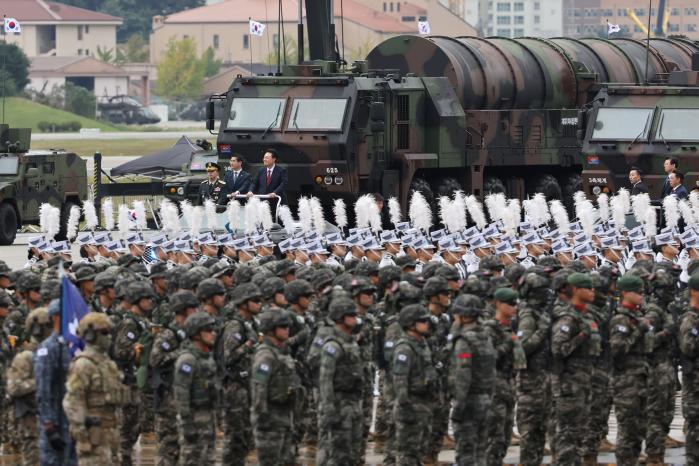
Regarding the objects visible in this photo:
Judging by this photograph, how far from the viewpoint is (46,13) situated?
13100 centimetres

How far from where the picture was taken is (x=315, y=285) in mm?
15812

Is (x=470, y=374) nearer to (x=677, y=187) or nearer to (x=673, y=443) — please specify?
(x=673, y=443)

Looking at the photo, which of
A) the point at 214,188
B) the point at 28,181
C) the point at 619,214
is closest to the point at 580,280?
the point at 619,214

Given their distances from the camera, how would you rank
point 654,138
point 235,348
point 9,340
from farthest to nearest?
point 654,138
point 9,340
point 235,348

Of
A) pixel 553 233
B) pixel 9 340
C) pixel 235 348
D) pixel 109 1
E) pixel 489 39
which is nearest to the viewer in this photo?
pixel 235 348

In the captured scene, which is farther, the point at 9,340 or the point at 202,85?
the point at 202,85

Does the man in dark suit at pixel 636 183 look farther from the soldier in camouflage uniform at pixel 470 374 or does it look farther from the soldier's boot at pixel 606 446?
the soldier in camouflage uniform at pixel 470 374

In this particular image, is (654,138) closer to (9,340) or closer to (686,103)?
(686,103)

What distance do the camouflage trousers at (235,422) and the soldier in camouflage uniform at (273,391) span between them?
593 mm

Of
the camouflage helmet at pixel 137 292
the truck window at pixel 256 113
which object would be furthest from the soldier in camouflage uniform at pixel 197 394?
the truck window at pixel 256 113

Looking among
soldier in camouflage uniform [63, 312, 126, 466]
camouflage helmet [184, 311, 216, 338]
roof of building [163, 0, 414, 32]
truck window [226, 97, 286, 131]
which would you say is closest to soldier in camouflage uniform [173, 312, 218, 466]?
camouflage helmet [184, 311, 216, 338]

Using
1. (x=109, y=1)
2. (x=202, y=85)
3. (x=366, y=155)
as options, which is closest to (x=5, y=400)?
(x=366, y=155)

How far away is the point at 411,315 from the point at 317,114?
1488 cm

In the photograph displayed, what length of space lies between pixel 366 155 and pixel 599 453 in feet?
42.3
